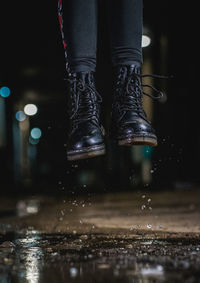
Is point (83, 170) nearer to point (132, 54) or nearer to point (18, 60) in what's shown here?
point (18, 60)

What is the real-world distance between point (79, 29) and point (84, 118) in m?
0.37

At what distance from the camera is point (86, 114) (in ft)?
6.75

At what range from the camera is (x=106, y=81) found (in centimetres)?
736

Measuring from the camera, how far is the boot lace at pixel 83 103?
206cm

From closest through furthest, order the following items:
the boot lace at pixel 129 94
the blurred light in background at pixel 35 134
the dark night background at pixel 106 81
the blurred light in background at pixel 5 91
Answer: the boot lace at pixel 129 94 → the dark night background at pixel 106 81 → the blurred light in background at pixel 5 91 → the blurred light in background at pixel 35 134

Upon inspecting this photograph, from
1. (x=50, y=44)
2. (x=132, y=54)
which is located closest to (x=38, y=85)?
(x=50, y=44)

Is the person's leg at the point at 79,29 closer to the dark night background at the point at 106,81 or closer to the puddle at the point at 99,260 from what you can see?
the puddle at the point at 99,260

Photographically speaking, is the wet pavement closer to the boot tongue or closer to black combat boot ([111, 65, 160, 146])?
black combat boot ([111, 65, 160, 146])

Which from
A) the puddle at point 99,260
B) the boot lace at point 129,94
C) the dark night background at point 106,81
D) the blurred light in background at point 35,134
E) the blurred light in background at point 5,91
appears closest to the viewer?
the puddle at point 99,260

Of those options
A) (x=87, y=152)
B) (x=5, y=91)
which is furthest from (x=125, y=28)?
(x=5, y=91)

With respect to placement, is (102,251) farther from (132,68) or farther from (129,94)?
(132,68)

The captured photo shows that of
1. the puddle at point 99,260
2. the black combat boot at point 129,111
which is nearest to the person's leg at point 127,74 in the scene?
the black combat boot at point 129,111

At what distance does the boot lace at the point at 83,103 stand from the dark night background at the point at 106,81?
466 cm

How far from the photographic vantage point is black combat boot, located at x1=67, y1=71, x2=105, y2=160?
200cm
